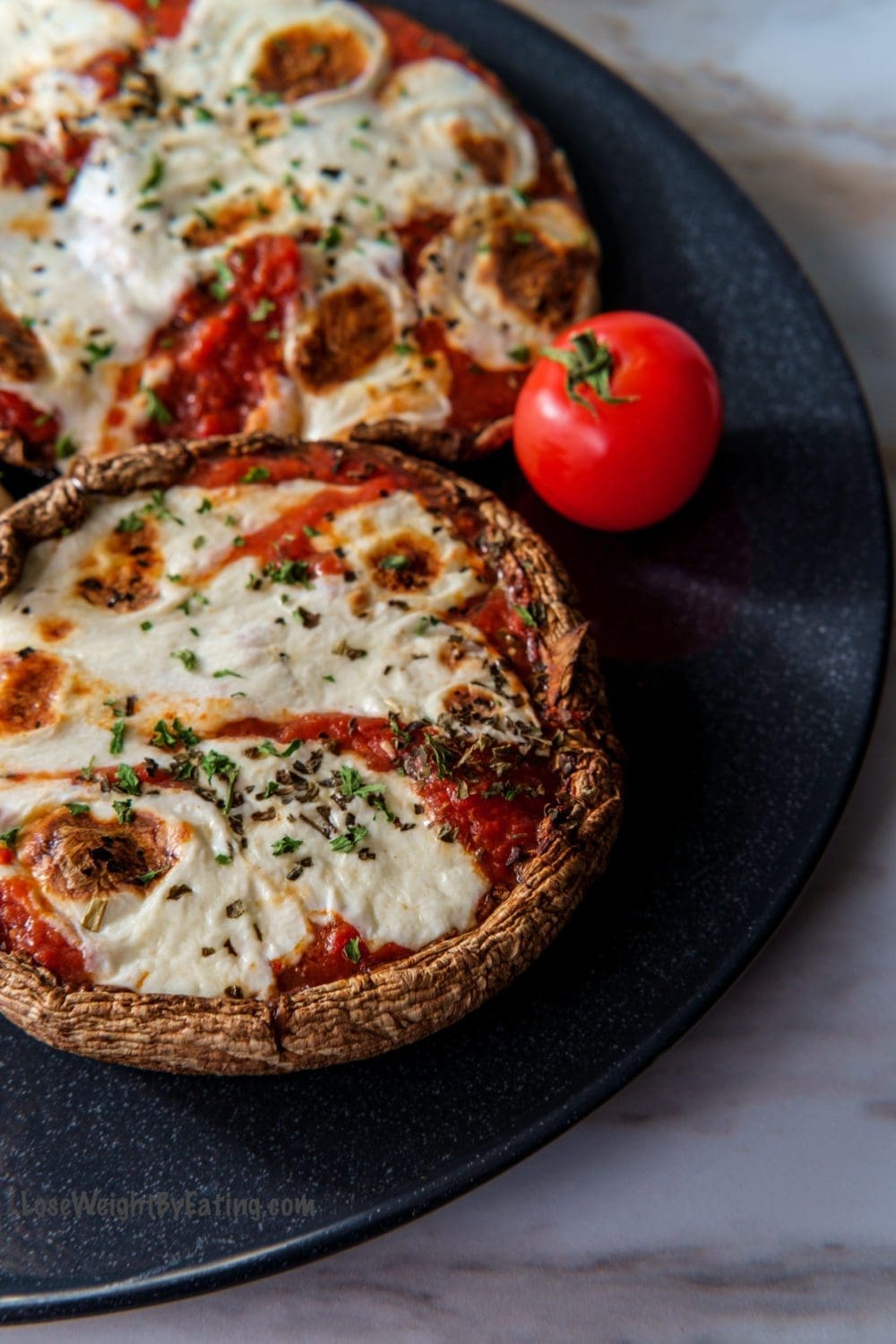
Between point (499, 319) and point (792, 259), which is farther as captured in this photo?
point (792, 259)

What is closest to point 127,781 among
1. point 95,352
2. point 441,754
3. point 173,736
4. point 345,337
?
point 173,736

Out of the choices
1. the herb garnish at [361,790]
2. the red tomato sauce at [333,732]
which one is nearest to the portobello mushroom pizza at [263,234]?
the red tomato sauce at [333,732]

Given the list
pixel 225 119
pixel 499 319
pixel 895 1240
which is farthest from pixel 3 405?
pixel 895 1240

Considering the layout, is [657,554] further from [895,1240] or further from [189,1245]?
[189,1245]

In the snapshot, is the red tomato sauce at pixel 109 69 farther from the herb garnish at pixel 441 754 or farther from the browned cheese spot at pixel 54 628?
the herb garnish at pixel 441 754

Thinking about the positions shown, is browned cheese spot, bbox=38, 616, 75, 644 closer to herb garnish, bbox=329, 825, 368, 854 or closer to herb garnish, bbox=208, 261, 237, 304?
herb garnish, bbox=329, 825, 368, 854

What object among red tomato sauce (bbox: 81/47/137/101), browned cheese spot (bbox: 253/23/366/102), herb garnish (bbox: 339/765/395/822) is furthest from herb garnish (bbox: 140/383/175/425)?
herb garnish (bbox: 339/765/395/822)

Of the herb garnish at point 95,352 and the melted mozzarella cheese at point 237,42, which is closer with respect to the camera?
the herb garnish at point 95,352
